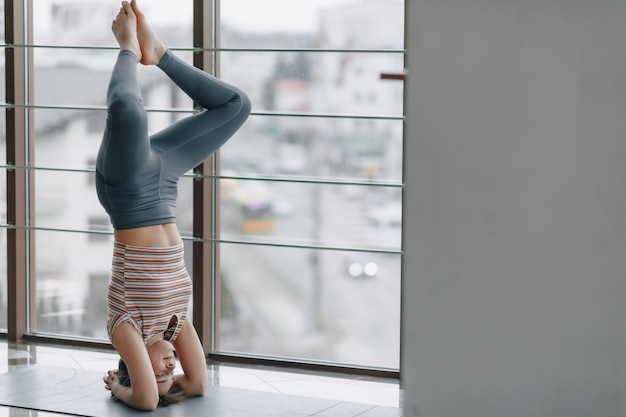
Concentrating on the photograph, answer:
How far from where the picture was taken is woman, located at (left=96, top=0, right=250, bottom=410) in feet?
13.1

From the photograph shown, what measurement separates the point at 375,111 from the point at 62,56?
1.73 meters

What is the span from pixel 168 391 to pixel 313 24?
74.0 inches

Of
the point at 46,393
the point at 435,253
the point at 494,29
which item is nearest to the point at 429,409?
the point at 435,253

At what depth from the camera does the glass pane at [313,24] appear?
4.74m

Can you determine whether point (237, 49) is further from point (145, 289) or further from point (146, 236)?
point (145, 289)

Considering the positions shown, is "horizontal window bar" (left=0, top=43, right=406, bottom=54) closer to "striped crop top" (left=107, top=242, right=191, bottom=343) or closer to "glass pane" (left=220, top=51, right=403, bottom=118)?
"glass pane" (left=220, top=51, right=403, bottom=118)

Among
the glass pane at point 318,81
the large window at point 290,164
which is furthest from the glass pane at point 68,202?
the glass pane at point 318,81

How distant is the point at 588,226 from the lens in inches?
105

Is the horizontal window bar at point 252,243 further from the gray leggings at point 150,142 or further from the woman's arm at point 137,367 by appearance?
the woman's arm at point 137,367

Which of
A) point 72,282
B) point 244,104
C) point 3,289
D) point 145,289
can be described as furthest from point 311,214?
point 3,289

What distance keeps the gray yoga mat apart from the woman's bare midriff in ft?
2.19

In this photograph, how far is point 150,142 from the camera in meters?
4.26

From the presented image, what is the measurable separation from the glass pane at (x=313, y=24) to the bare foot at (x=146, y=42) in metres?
0.82

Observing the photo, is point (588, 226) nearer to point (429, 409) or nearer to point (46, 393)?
point (429, 409)
